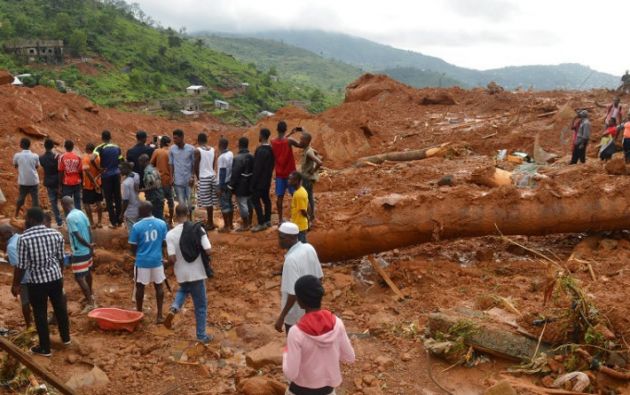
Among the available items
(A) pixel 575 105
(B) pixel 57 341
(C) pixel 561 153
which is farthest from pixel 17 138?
→ (A) pixel 575 105

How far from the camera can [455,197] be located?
7.64 metres

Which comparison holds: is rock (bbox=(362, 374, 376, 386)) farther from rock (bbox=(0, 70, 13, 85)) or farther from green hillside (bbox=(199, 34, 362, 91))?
green hillside (bbox=(199, 34, 362, 91))

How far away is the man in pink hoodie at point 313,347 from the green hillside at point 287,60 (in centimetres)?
12384

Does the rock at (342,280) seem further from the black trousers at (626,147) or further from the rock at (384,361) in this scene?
the black trousers at (626,147)

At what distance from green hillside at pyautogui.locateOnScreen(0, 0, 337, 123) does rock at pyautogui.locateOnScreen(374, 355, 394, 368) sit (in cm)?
3506

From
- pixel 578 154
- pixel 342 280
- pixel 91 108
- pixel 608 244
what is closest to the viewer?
pixel 342 280

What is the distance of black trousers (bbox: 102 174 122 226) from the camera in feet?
28.2

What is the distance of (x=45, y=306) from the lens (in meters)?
5.31

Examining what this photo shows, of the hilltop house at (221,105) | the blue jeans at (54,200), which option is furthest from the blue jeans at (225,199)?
the hilltop house at (221,105)

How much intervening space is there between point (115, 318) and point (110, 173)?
3.09 meters

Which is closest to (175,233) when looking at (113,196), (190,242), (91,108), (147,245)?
(190,242)

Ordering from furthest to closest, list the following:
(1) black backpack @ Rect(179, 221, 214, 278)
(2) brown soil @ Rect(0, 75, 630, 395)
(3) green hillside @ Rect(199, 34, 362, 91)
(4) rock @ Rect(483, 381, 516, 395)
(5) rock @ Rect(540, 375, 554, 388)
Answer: (3) green hillside @ Rect(199, 34, 362, 91) < (1) black backpack @ Rect(179, 221, 214, 278) < (2) brown soil @ Rect(0, 75, 630, 395) < (5) rock @ Rect(540, 375, 554, 388) < (4) rock @ Rect(483, 381, 516, 395)

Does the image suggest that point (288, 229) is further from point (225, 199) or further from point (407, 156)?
point (407, 156)

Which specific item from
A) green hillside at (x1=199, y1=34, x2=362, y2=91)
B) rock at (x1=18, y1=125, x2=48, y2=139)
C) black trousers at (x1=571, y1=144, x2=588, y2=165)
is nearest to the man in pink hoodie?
black trousers at (x1=571, y1=144, x2=588, y2=165)
